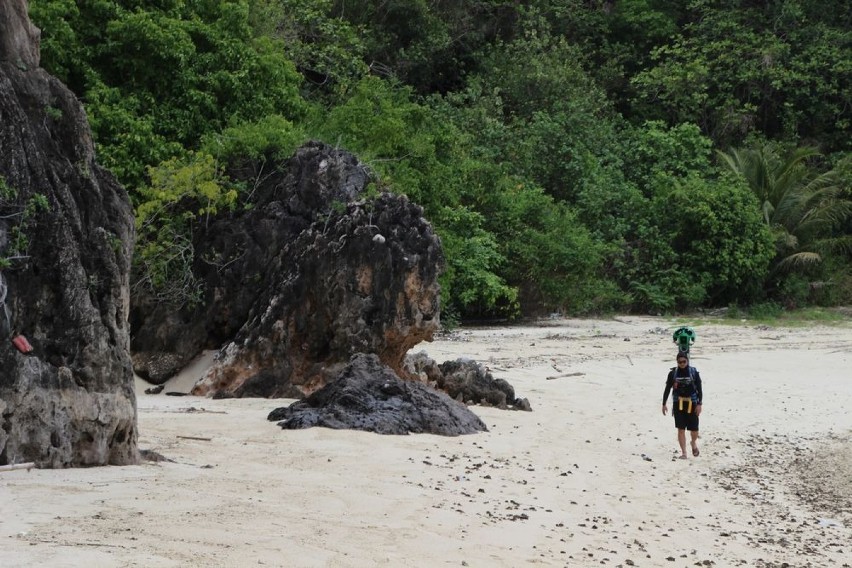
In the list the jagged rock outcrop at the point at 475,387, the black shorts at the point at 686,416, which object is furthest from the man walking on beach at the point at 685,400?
the jagged rock outcrop at the point at 475,387

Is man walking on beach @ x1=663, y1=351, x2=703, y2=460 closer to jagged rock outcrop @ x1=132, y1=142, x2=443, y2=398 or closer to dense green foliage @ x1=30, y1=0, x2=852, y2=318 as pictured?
jagged rock outcrop @ x1=132, y1=142, x2=443, y2=398

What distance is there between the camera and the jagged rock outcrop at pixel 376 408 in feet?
35.1

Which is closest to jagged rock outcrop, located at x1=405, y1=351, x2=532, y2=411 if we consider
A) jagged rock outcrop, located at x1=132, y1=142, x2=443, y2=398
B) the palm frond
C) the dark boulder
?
the dark boulder

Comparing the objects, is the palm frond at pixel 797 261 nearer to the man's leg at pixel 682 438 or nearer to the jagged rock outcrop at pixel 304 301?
the jagged rock outcrop at pixel 304 301

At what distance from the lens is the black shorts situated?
11.6 m

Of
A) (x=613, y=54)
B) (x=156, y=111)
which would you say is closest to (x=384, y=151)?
(x=156, y=111)

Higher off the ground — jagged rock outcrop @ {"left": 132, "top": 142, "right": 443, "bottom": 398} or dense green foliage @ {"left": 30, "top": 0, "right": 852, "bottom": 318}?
dense green foliage @ {"left": 30, "top": 0, "right": 852, "bottom": 318}

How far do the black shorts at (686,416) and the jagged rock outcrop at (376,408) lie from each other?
1.99 metres

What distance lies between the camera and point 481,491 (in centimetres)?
865

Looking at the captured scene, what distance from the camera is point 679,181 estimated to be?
29.8 metres

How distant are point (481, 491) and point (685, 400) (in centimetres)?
373

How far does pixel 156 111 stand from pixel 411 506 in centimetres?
1237

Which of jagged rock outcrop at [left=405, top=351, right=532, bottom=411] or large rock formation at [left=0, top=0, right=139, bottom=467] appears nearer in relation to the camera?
large rock formation at [left=0, top=0, right=139, bottom=467]

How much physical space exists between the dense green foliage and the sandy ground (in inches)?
211
